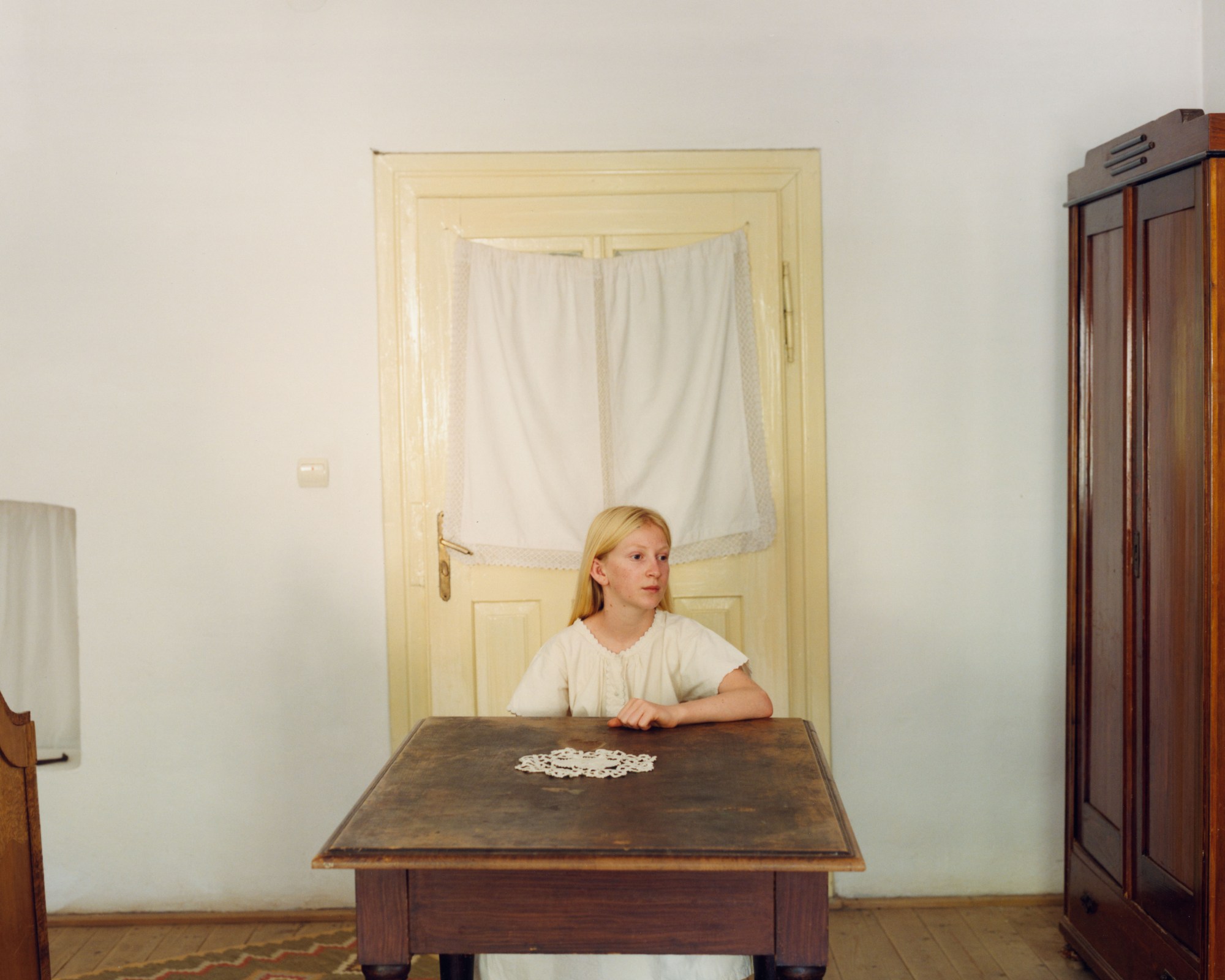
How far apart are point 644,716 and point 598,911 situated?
53 centimetres

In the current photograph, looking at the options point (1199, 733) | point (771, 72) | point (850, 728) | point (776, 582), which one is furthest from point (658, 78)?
point (1199, 733)

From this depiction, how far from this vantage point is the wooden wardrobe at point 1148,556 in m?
2.23

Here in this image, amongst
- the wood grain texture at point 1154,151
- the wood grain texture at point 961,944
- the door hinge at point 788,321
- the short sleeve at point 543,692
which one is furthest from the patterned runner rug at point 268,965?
the wood grain texture at point 1154,151

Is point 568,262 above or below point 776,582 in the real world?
above

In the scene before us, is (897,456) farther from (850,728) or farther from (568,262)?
(568,262)

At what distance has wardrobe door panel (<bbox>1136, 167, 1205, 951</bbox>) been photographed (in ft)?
7.43

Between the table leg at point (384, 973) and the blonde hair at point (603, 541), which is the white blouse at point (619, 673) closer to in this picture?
the blonde hair at point (603, 541)

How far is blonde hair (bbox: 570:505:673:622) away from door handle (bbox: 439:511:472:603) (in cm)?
75

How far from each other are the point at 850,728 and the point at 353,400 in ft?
5.70

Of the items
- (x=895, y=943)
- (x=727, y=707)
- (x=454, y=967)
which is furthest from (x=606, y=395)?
(x=895, y=943)

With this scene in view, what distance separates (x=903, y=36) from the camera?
303cm

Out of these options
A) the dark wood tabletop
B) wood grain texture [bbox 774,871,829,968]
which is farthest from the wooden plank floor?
wood grain texture [bbox 774,871,829,968]

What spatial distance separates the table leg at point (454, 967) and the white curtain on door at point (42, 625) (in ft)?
5.58

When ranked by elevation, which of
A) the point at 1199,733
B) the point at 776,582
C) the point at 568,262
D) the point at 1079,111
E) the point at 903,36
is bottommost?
the point at 1199,733
